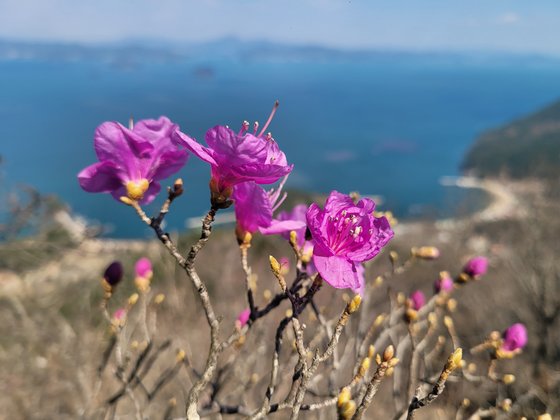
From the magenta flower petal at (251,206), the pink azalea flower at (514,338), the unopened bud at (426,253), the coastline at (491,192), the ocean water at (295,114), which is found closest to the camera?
the magenta flower petal at (251,206)

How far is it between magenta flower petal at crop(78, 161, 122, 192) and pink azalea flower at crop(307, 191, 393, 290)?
0.67 metres

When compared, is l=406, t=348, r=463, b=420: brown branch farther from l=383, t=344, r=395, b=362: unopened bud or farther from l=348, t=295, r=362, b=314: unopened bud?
l=348, t=295, r=362, b=314: unopened bud

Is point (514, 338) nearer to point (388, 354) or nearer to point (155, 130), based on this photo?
point (388, 354)

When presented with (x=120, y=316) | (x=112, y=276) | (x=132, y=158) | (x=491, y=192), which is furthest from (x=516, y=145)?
(x=132, y=158)

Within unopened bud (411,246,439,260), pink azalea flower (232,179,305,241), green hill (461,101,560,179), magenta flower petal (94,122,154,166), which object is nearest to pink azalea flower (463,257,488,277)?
unopened bud (411,246,439,260)

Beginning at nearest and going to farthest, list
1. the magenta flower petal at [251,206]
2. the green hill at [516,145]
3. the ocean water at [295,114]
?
the magenta flower petal at [251,206] → the ocean water at [295,114] → the green hill at [516,145]

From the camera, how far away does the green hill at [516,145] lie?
71.6 m

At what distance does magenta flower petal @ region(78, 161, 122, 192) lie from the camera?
5.00ft

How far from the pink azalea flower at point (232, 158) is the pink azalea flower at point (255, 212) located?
14cm

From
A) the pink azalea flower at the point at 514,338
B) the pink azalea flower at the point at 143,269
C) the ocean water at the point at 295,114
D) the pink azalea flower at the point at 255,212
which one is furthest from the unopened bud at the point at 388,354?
the ocean water at the point at 295,114

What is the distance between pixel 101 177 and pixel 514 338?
1.71m

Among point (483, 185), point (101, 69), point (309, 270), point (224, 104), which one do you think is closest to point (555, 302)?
point (309, 270)

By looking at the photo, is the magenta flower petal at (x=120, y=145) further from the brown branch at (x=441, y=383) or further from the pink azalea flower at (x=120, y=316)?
the brown branch at (x=441, y=383)

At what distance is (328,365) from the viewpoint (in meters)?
2.49
